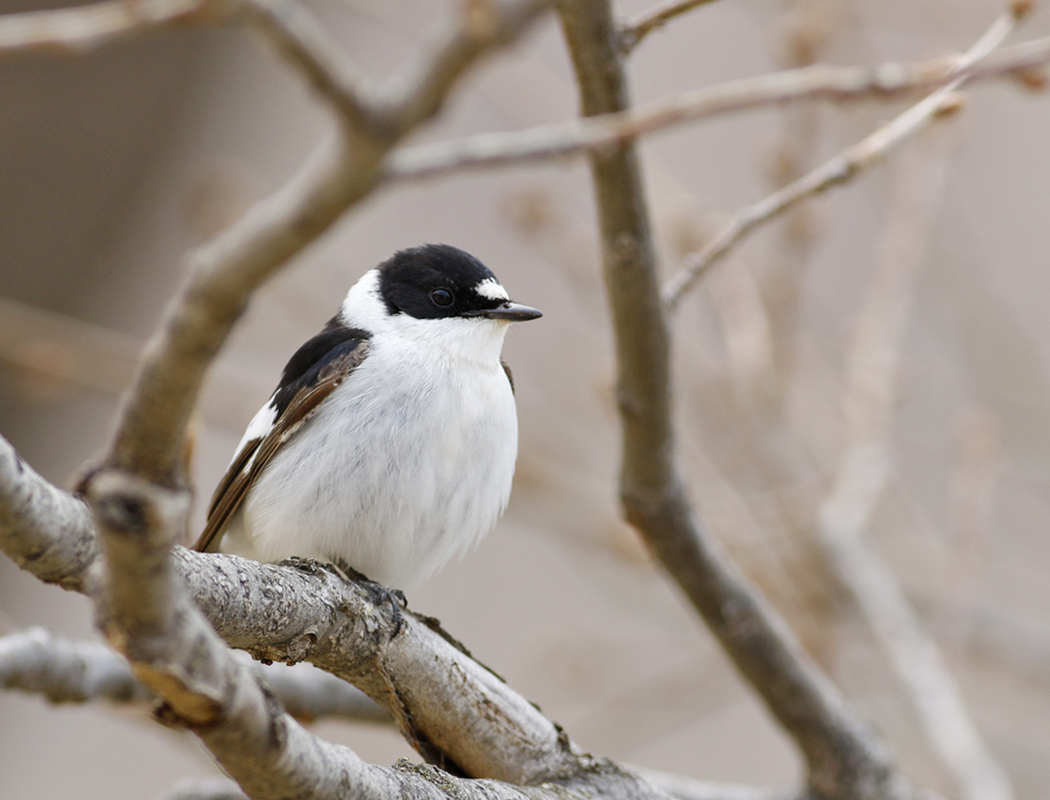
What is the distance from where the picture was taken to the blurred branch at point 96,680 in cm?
240

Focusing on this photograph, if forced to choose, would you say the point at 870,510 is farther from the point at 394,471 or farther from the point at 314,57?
the point at 314,57

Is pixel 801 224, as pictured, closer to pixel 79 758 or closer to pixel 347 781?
pixel 347 781

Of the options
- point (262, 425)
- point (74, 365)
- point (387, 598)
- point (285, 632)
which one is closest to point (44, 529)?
point (285, 632)

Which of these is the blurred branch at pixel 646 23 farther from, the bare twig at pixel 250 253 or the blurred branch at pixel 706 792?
Answer: the blurred branch at pixel 706 792

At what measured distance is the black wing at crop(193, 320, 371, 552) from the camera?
3070 mm

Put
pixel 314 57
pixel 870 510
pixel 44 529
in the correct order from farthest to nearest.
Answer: pixel 870 510 < pixel 44 529 < pixel 314 57

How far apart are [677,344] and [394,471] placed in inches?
76.0

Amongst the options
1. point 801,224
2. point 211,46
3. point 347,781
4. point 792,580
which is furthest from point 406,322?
point 211,46

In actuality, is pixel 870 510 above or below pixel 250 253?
above

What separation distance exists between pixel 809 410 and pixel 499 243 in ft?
9.65

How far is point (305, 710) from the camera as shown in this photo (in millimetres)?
2941

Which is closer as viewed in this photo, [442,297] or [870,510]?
[442,297]

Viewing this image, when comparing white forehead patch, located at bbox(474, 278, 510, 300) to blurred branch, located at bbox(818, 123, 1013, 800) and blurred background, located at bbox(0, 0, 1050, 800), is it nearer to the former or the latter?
blurred background, located at bbox(0, 0, 1050, 800)

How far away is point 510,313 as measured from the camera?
3271mm
